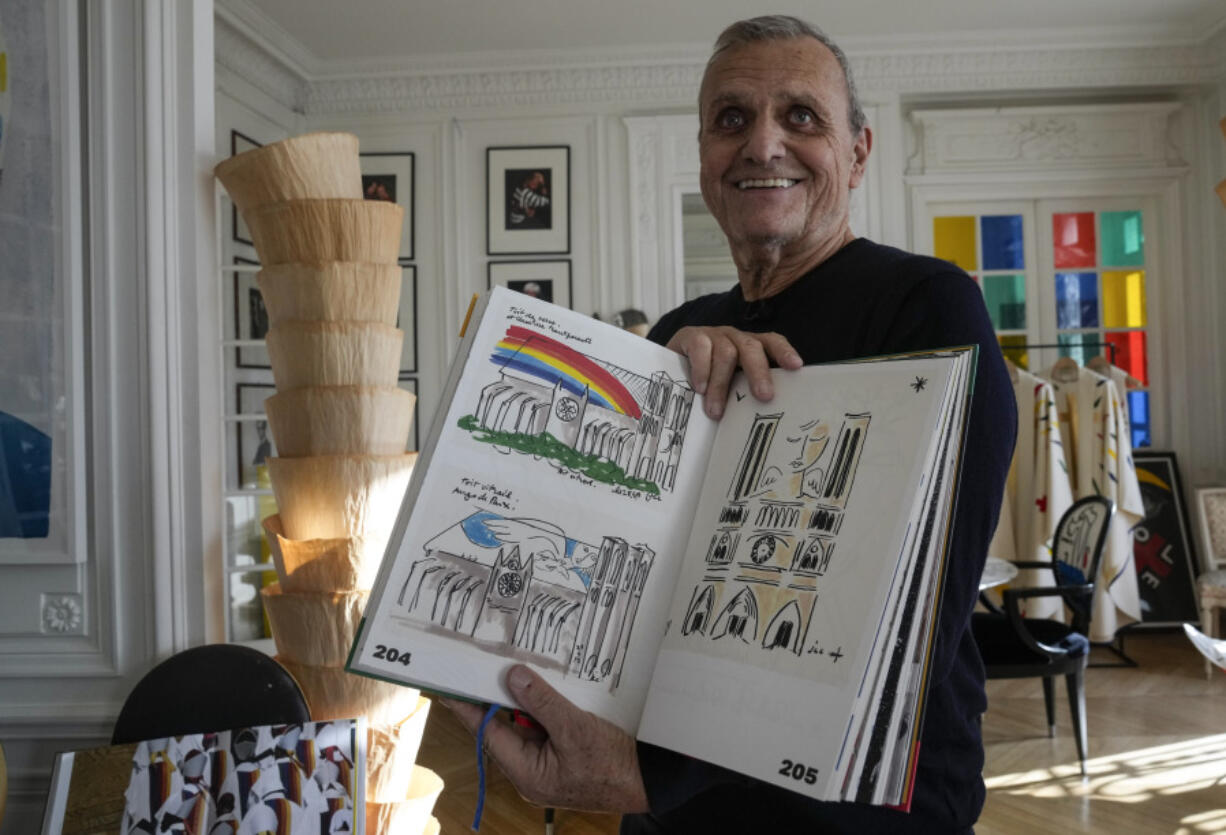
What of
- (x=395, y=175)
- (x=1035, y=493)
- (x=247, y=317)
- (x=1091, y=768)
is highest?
(x=395, y=175)

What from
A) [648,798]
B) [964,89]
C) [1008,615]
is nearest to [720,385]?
[648,798]

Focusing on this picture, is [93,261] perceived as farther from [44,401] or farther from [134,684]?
[134,684]

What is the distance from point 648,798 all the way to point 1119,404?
5.06 m

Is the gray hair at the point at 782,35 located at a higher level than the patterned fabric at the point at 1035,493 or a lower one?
higher

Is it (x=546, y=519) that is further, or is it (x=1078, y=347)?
(x=1078, y=347)

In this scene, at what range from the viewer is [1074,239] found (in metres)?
5.52

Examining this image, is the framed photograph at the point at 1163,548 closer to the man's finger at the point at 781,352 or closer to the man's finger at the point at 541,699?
the man's finger at the point at 781,352

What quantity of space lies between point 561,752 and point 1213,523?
5527mm

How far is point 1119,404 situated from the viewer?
489 centimetres

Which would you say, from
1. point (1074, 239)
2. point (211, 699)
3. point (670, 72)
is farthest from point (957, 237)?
point (211, 699)

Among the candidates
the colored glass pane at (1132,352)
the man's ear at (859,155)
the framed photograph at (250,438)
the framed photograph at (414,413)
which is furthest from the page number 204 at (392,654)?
the colored glass pane at (1132,352)

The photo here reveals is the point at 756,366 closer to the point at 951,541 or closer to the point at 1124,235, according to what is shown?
the point at 951,541

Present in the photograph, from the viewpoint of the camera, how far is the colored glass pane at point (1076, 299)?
5512 millimetres

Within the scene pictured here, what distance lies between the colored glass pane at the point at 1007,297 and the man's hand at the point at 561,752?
18.0 ft
